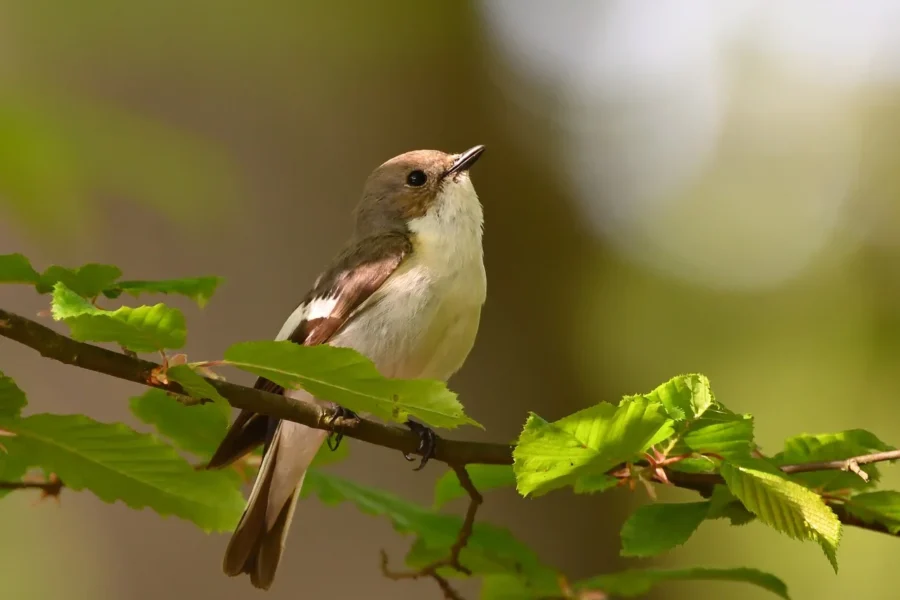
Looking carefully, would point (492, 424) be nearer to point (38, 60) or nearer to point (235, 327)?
point (235, 327)

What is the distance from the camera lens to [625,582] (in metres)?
1.05

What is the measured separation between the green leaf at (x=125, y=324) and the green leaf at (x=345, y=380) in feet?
0.18

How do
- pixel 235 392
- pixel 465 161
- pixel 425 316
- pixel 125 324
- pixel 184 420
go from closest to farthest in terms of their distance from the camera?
pixel 125 324 → pixel 235 392 → pixel 184 420 → pixel 425 316 → pixel 465 161

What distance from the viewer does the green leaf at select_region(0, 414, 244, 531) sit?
715mm

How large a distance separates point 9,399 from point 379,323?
2.62ft

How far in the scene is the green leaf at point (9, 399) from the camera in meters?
0.71

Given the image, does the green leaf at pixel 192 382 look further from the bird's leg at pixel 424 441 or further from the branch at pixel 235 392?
the bird's leg at pixel 424 441

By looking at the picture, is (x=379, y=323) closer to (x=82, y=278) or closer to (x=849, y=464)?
(x=82, y=278)

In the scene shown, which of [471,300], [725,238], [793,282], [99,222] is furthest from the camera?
[725,238]

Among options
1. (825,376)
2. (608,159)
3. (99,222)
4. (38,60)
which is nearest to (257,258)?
(99,222)

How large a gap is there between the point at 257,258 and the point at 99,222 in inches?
18.4

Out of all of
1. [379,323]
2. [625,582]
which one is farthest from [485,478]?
[379,323]

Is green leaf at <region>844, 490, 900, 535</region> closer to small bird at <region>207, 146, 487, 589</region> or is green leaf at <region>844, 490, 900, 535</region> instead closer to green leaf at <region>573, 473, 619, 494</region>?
green leaf at <region>573, 473, 619, 494</region>

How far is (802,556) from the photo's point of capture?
363cm
